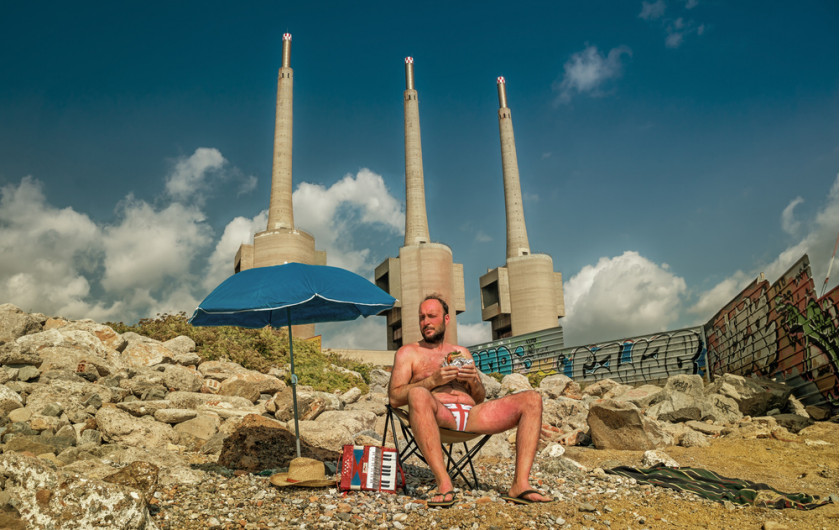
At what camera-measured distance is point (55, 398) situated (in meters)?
8.30

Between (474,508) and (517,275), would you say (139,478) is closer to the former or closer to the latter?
(474,508)

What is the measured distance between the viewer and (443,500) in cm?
389

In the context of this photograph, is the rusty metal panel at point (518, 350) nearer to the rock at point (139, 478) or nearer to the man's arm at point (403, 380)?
the man's arm at point (403, 380)

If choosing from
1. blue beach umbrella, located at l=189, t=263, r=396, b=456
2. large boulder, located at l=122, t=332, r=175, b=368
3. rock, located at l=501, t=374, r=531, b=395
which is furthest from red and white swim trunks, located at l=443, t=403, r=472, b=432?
rock, located at l=501, t=374, r=531, b=395

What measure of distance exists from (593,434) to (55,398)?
25.2ft

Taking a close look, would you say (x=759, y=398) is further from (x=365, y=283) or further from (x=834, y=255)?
(x=365, y=283)

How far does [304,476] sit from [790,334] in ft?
31.7

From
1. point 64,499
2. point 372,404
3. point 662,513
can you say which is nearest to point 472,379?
point 662,513

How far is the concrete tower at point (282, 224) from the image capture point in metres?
33.5

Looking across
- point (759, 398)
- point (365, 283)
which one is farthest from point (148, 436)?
point (759, 398)

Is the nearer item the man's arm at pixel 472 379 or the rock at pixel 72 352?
the man's arm at pixel 472 379

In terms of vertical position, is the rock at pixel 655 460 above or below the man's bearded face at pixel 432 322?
below

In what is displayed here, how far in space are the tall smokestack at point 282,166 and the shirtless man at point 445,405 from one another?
3082cm

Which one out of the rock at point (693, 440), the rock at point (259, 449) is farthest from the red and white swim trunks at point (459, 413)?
the rock at point (693, 440)
